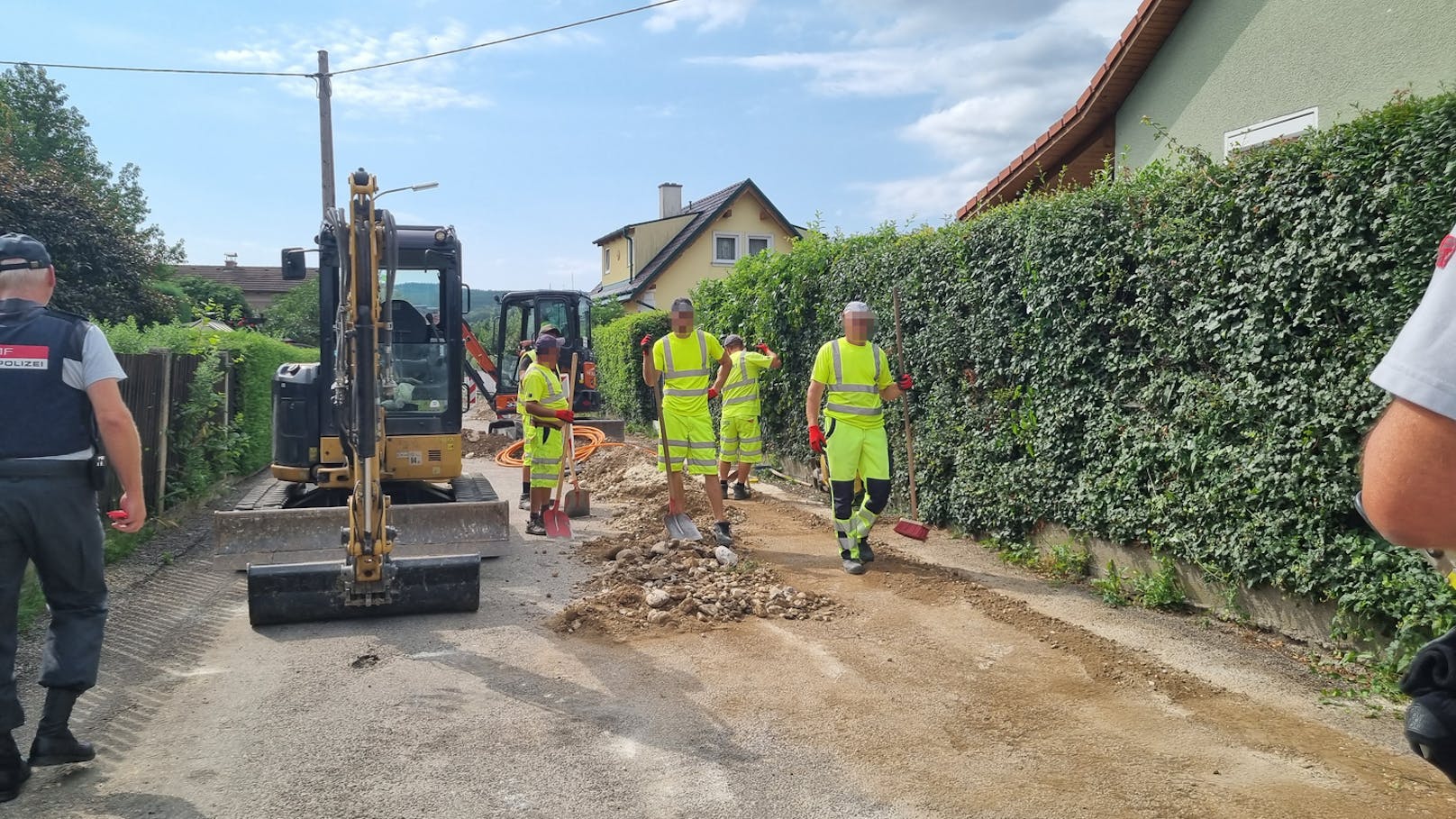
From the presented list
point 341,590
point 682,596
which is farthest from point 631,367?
point 341,590

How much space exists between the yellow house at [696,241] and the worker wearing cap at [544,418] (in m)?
27.6

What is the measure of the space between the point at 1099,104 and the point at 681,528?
773 cm

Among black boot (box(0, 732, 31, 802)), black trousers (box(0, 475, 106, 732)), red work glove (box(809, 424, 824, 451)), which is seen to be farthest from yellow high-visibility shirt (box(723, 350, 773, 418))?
black boot (box(0, 732, 31, 802))

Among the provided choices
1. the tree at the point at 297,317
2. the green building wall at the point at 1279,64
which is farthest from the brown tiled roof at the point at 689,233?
the green building wall at the point at 1279,64

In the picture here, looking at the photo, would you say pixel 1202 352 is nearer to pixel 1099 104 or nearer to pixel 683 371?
pixel 683 371

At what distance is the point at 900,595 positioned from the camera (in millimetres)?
6973

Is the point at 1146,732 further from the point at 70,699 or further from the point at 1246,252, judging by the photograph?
the point at 70,699

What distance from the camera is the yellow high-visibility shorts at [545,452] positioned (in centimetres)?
939

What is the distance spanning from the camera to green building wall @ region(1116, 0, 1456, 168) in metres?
8.27

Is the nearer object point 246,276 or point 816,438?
point 816,438

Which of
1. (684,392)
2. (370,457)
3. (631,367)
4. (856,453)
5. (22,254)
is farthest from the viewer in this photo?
(631,367)

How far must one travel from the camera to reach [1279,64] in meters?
9.80

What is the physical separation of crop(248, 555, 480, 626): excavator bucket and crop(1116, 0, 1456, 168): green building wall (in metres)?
6.08

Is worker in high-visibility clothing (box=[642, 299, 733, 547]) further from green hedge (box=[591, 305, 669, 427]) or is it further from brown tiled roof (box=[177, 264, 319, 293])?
brown tiled roof (box=[177, 264, 319, 293])
